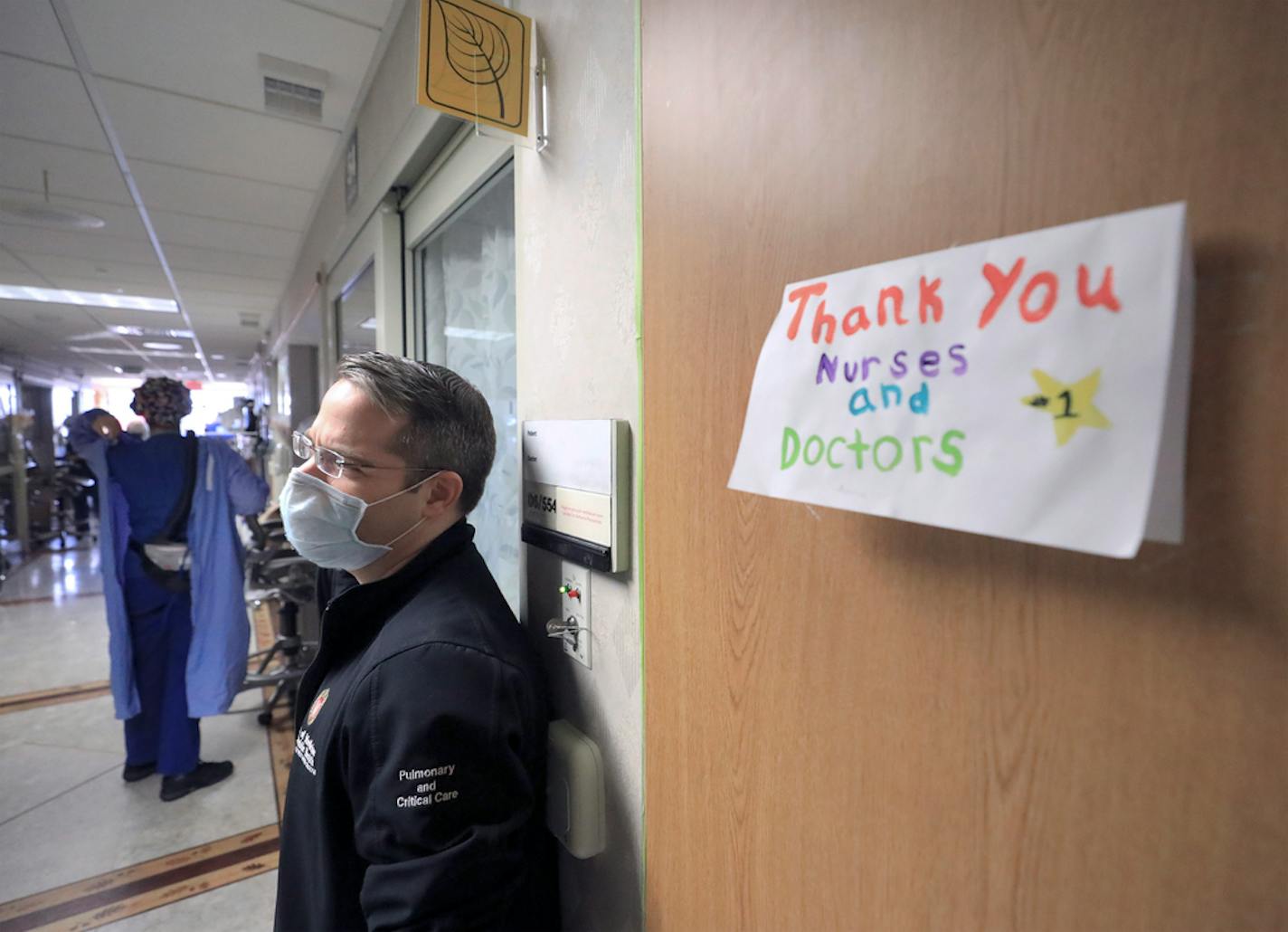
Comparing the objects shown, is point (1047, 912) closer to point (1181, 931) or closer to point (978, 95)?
point (1181, 931)

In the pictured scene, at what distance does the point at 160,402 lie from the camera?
2.36 meters

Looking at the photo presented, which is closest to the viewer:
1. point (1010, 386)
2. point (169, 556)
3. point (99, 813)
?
point (1010, 386)

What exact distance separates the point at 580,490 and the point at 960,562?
1.80ft

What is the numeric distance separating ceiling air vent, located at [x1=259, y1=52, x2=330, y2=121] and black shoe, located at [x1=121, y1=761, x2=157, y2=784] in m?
2.69

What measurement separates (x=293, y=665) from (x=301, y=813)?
2.52 meters

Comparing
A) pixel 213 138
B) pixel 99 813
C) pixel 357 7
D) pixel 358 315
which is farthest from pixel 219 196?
pixel 99 813

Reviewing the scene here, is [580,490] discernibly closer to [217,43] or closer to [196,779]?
[217,43]

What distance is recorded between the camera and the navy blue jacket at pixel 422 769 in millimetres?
716

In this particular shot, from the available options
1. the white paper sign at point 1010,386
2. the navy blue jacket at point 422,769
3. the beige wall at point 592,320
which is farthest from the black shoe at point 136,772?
the white paper sign at point 1010,386

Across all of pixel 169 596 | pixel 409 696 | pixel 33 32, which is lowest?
→ pixel 169 596

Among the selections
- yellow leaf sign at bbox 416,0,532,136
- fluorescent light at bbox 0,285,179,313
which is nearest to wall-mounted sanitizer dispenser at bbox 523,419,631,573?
yellow leaf sign at bbox 416,0,532,136

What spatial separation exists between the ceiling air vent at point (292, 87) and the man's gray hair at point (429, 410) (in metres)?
1.76

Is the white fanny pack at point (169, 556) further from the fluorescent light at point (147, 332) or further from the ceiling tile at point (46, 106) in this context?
the fluorescent light at point (147, 332)

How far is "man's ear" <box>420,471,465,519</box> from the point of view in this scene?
40.8 inches
